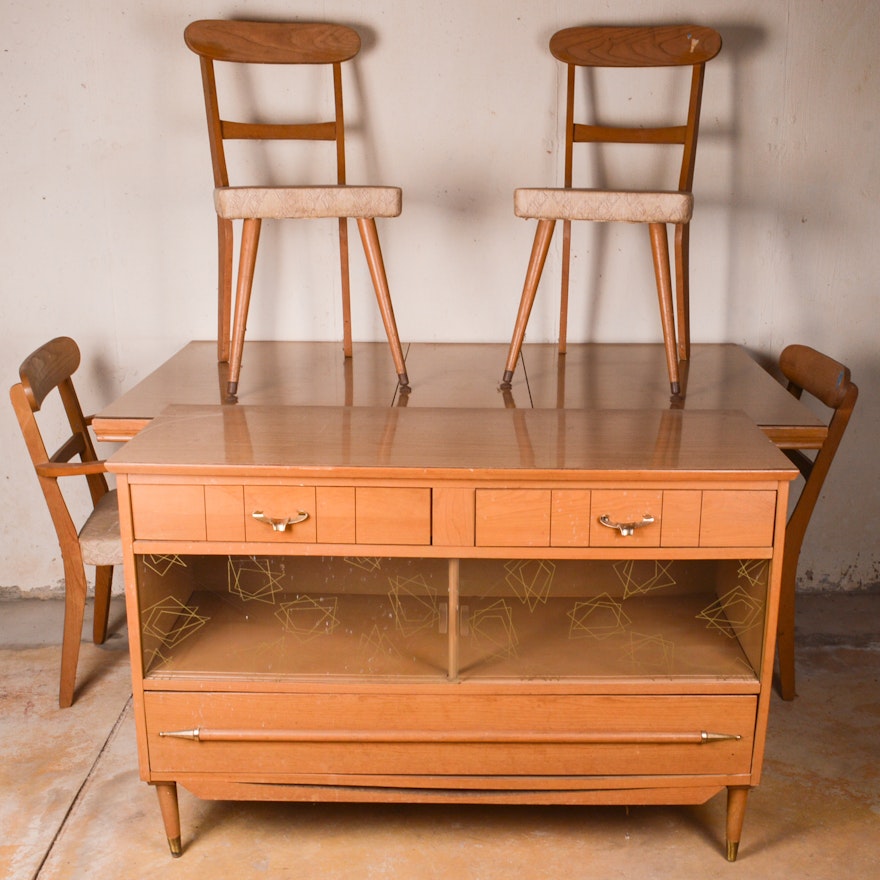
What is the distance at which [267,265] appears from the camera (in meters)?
2.99

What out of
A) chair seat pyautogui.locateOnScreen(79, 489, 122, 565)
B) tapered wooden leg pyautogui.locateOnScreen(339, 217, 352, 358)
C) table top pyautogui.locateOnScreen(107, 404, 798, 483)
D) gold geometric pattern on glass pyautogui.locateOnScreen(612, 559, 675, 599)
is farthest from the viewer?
tapered wooden leg pyautogui.locateOnScreen(339, 217, 352, 358)

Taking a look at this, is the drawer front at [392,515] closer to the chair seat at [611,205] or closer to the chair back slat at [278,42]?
the chair seat at [611,205]

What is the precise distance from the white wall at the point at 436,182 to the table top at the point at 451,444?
0.90 metres

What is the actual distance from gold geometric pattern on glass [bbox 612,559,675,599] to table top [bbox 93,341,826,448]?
0.36m

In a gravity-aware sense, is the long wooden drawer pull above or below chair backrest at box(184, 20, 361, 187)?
below

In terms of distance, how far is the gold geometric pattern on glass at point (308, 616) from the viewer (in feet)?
6.92

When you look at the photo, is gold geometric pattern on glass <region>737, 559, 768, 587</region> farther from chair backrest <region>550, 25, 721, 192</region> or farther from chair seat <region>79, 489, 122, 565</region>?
chair seat <region>79, 489, 122, 565</region>

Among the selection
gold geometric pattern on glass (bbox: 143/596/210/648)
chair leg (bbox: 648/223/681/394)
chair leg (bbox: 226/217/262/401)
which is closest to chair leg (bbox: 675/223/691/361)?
chair leg (bbox: 648/223/681/394)

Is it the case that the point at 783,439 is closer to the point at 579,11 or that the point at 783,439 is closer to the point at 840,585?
the point at 840,585

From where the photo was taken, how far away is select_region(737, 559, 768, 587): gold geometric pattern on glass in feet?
A: 6.27

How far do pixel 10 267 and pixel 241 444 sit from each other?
1421mm

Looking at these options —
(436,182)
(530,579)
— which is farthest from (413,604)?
(436,182)

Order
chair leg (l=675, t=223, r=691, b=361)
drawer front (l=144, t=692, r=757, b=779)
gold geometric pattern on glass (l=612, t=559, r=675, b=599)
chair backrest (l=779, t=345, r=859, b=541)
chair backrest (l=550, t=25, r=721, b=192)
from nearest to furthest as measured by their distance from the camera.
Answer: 1. drawer front (l=144, t=692, r=757, b=779)
2. gold geometric pattern on glass (l=612, t=559, r=675, b=599)
3. chair backrest (l=779, t=345, r=859, b=541)
4. chair backrest (l=550, t=25, r=721, b=192)
5. chair leg (l=675, t=223, r=691, b=361)

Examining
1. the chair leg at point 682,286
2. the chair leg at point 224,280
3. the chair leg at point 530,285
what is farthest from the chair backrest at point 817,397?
the chair leg at point 224,280
